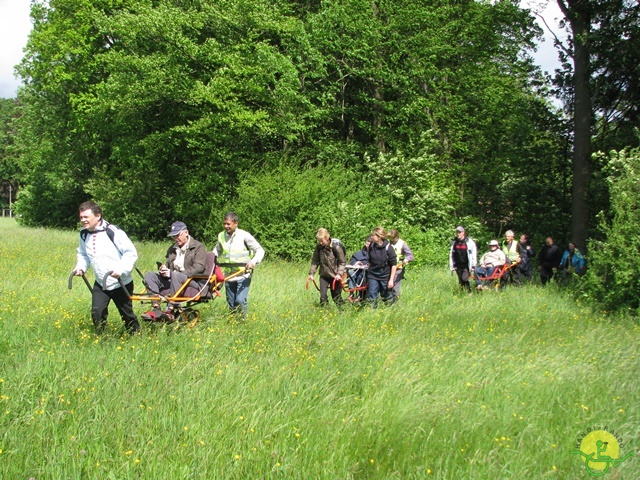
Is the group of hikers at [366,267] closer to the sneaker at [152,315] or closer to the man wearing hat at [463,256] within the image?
the man wearing hat at [463,256]

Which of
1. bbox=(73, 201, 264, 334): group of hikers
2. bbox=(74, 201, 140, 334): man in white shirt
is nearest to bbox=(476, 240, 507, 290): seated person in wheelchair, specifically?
bbox=(73, 201, 264, 334): group of hikers

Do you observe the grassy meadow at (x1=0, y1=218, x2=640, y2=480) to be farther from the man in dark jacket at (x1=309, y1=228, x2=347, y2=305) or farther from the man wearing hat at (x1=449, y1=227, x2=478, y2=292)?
the man wearing hat at (x1=449, y1=227, x2=478, y2=292)

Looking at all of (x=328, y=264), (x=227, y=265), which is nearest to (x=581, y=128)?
(x=328, y=264)

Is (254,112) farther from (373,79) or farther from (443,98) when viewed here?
(443,98)

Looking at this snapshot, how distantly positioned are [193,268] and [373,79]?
2093 cm

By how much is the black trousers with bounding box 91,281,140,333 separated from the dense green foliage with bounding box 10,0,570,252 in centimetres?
1424

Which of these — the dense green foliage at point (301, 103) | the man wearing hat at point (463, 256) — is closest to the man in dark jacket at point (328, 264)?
the man wearing hat at point (463, 256)

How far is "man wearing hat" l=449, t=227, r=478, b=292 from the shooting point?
46.2 feet

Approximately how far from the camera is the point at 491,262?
48.1 ft

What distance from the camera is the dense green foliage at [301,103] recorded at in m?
23.8

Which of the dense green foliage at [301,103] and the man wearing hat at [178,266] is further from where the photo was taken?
the dense green foliage at [301,103]

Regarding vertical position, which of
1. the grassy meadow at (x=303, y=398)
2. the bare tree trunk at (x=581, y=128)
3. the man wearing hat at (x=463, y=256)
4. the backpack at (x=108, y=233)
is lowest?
the grassy meadow at (x=303, y=398)

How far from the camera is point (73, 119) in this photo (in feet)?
95.9

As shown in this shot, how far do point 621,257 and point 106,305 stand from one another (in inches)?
383
